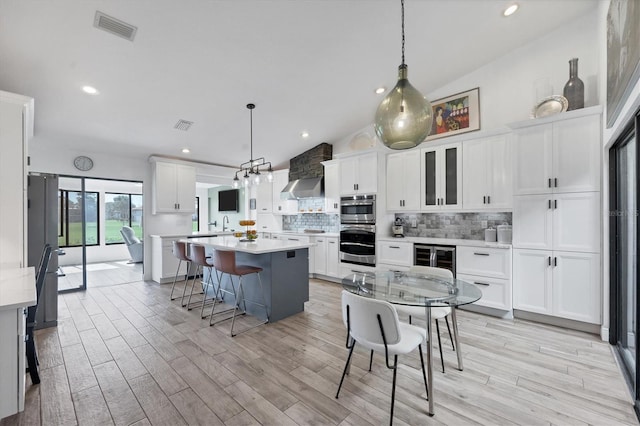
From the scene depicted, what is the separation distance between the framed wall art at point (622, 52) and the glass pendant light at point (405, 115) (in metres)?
1.12

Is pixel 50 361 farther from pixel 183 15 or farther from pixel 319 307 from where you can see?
pixel 183 15

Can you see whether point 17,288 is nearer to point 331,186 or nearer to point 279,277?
point 279,277

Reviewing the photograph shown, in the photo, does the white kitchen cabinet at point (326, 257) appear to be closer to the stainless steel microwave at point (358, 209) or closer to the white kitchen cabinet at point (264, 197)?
the stainless steel microwave at point (358, 209)

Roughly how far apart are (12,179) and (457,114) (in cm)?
540

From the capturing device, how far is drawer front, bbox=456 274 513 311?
3.41 meters

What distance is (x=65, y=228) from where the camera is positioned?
6598mm

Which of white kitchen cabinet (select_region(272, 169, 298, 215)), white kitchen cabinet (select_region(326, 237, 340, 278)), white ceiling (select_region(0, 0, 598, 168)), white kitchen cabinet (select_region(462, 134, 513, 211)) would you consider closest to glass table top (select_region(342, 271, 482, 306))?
white kitchen cabinet (select_region(462, 134, 513, 211))

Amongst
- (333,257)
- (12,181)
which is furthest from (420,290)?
(12,181)

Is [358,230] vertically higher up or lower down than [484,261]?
higher up

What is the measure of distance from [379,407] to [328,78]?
3.77 m

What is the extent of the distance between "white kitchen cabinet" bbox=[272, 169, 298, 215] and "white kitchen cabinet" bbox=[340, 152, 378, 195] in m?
1.65

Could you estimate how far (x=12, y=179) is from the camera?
2492 mm

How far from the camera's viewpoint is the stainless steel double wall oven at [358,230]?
480 centimetres

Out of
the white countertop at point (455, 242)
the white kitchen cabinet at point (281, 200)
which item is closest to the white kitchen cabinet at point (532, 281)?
the white countertop at point (455, 242)
